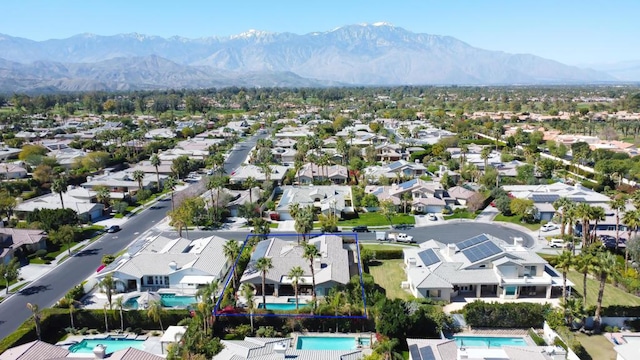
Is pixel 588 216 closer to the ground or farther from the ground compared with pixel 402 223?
farther from the ground

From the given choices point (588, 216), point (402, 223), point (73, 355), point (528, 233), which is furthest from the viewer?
point (402, 223)

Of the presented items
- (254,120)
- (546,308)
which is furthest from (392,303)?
(254,120)

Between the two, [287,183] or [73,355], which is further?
[287,183]

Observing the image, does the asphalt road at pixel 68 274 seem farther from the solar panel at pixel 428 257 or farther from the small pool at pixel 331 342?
the solar panel at pixel 428 257

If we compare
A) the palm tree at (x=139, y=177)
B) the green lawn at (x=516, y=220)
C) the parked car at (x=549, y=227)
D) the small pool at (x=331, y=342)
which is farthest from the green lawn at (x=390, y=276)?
the palm tree at (x=139, y=177)

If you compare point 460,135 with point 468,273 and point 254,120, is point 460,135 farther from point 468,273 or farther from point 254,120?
point 468,273

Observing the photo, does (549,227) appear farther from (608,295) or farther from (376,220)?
(376,220)

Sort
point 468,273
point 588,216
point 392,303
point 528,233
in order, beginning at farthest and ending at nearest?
point 528,233, point 588,216, point 468,273, point 392,303
